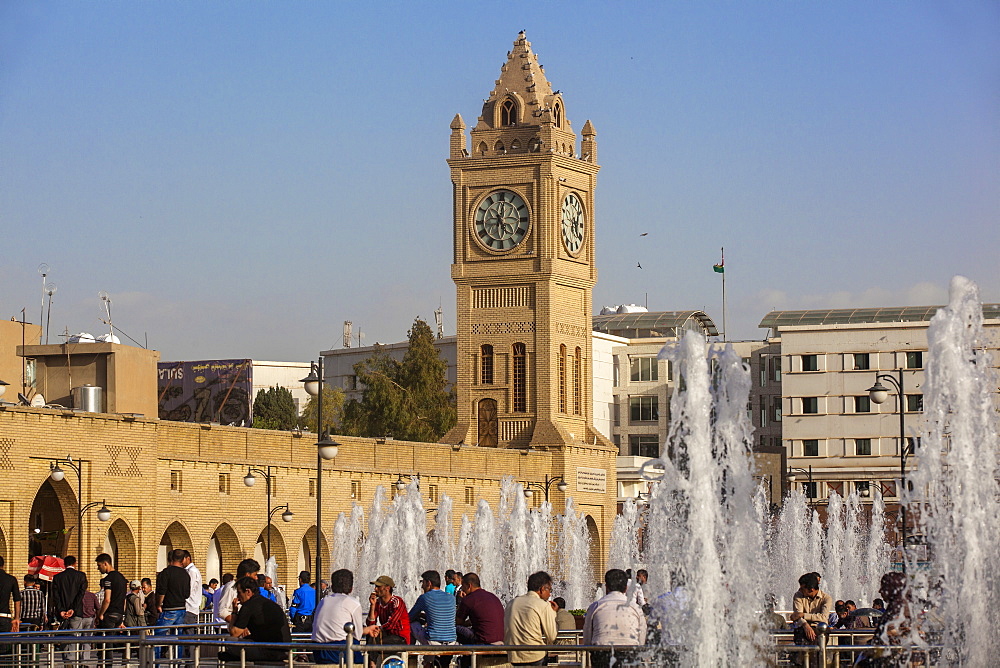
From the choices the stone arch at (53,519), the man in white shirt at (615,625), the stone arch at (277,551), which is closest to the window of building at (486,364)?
the stone arch at (277,551)

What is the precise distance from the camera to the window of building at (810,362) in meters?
88.1

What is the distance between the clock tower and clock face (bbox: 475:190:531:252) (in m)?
0.04

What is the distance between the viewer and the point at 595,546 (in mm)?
72062

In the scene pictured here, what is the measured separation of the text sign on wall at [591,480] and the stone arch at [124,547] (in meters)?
27.1

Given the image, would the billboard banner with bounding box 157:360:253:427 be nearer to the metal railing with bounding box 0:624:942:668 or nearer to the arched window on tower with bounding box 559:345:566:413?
the arched window on tower with bounding box 559:345:566:413

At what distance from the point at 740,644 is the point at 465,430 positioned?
56.3 m

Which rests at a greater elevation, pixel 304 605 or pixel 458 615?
pixel 458 615

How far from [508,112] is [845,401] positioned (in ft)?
82.6

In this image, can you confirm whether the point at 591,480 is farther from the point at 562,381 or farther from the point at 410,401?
the point at 410,401

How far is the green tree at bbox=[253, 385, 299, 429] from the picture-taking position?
346 ft

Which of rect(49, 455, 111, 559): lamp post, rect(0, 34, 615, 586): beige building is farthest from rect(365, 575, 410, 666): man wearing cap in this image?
rect(0, 34, 615, 586): beige building

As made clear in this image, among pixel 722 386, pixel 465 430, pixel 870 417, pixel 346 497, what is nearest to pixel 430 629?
pixel 722 386

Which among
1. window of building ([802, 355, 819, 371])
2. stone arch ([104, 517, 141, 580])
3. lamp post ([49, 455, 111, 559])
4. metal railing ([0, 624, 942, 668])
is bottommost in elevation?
stone arch ([104, 517, 141, 580])

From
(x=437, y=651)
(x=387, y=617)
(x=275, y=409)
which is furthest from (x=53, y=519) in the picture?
(x=275, y=409)
